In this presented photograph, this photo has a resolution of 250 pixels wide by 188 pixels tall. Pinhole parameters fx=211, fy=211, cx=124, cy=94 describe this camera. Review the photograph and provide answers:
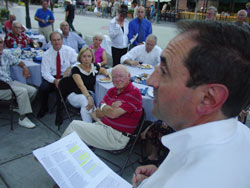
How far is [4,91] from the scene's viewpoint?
3432mm

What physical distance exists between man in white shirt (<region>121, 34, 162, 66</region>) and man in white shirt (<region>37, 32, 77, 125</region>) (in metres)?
1.19

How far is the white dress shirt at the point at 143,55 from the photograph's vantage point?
459 cm

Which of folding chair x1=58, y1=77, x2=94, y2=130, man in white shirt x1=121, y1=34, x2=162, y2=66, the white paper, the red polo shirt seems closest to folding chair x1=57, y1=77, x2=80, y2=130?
folding chair x1=58, y1=77, x2=94, y2=130

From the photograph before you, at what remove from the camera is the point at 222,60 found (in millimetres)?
570

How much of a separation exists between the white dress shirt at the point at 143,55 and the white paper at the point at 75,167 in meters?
3.25

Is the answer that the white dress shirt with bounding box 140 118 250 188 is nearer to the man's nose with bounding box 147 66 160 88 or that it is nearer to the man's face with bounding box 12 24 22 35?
the man's nose with bounding box 147 66 160 88

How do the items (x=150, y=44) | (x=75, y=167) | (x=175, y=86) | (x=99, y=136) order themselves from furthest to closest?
1. (x=150, y=44)
2. (x=99, y=136)
3. (x=75, y=167)
4. (x=175, y=86)

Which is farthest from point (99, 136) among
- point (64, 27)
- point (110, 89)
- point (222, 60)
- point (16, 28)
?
point (16, 28)

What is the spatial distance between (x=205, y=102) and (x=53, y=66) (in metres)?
3.94

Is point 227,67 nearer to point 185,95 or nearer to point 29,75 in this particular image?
point 185,95

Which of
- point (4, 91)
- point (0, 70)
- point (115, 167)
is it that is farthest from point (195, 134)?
point (0, 70)

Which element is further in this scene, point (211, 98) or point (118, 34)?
point (118, 34)

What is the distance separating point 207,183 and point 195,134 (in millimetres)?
124

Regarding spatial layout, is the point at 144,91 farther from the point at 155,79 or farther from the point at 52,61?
the point at 155,79
